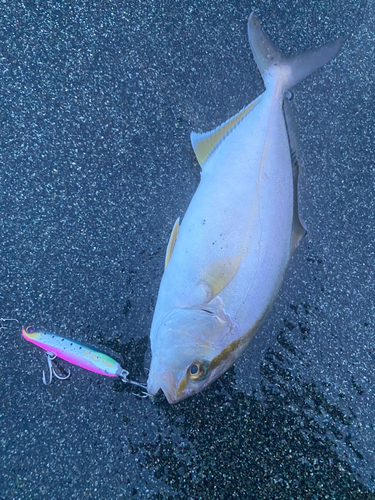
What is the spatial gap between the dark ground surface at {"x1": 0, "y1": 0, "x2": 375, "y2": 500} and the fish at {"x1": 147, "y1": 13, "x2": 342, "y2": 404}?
269 millimetres

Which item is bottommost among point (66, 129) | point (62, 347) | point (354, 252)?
point (354, 252)

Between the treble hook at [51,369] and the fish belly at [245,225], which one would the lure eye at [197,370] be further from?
the treble hook at [51,369]

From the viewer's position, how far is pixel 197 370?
1240 millimetres

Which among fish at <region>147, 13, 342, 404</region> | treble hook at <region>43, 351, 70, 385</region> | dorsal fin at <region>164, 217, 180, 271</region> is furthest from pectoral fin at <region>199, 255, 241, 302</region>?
treble hook at <region>43, 351, 70, 385</region>

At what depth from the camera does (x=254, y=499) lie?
1510 millimetres

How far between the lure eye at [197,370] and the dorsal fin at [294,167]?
25.1 inches

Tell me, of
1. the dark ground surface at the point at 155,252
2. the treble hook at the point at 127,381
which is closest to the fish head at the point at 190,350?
the treble hook at the point at 127,381

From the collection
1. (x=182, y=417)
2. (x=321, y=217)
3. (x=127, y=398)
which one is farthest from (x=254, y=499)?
(x=321, y=217)

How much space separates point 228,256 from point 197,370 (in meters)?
0.46

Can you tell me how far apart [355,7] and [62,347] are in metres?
2.29

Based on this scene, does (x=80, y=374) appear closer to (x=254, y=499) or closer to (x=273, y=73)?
(x=254, y=499)

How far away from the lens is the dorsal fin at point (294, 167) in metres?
1.44

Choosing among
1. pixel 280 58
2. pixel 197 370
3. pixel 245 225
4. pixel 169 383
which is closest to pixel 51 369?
pixel 169 383

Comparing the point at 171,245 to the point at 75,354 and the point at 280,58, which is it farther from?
the point at 280,58
